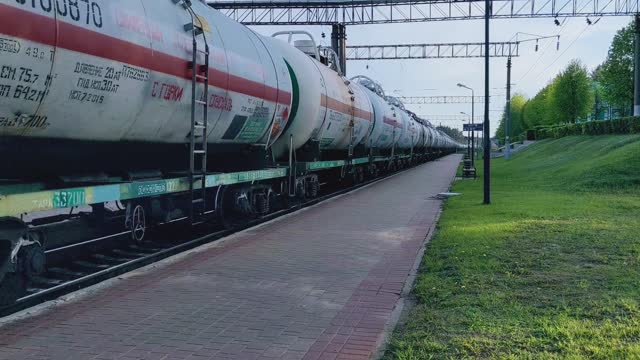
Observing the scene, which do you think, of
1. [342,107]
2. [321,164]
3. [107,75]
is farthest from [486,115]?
[107,75]

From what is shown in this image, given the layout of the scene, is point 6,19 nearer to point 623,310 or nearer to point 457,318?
point 457,318

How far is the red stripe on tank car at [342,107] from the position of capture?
14695 mm

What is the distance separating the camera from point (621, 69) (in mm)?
48281

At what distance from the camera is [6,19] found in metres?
4.92

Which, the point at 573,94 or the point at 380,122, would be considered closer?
the point at 380,122

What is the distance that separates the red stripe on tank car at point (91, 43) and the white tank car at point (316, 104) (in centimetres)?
450

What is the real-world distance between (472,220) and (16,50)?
30.1ft

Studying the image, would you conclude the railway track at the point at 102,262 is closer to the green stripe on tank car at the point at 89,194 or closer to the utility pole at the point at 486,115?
the green stripe on tank car at the point at 89,194

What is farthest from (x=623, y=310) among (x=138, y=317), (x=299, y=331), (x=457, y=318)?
(x=138, y=317)

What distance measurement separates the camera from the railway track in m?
6.18

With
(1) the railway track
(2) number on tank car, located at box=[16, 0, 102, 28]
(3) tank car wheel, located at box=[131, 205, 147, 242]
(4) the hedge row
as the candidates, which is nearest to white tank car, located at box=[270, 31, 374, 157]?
(1) the railway track

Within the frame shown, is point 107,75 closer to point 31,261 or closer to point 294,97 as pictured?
point 31,261

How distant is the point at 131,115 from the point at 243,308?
8.57ft

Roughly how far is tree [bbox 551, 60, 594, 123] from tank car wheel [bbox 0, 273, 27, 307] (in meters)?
64.0
